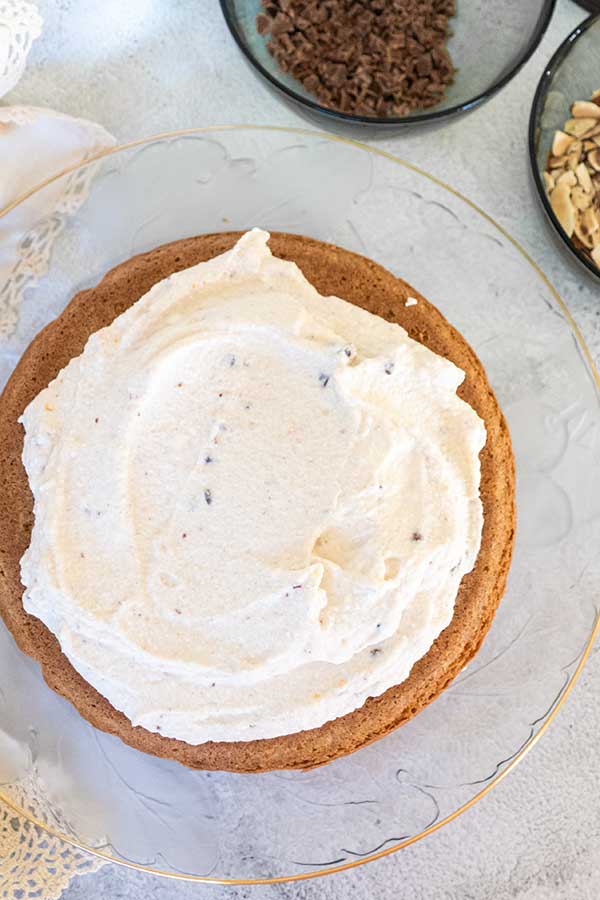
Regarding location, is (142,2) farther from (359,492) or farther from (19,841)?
(19,841)

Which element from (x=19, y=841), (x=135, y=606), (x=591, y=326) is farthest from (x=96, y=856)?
→ (x=591, y=326)

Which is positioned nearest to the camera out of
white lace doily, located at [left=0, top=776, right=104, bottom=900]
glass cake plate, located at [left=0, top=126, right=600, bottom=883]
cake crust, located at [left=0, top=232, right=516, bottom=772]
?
cake crust, located at [left=0, top=232, right=516, bottom=772]

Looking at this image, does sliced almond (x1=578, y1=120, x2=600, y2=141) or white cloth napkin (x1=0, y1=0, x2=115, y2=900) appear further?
sliced almond (x1=578, y1=120, x2=600, y2=141)

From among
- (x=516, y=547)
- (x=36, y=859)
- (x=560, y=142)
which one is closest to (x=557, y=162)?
(x=560, y=142)

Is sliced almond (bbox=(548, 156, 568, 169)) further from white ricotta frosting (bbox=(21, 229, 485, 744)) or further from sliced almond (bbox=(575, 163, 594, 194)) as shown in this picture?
white ricotta frosting (bbox=(21, 229, 485, 744))

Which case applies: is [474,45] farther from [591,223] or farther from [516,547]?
[516,547]

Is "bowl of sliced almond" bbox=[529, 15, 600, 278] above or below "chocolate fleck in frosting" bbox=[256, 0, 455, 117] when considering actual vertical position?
below

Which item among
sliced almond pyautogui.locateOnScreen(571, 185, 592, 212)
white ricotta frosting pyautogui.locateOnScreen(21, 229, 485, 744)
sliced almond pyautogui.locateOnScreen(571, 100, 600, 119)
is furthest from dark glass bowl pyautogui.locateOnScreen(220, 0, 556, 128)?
white ricotta frosting pyautogui.locateOnScreen(21, 229, 485, 744)

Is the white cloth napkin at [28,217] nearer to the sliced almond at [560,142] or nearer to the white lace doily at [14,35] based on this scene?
the white lace doily at [14,35]
